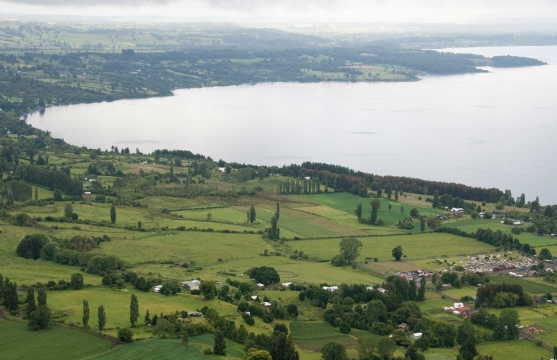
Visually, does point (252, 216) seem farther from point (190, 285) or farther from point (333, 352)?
point (333, 352)

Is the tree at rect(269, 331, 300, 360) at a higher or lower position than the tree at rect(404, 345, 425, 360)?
higher

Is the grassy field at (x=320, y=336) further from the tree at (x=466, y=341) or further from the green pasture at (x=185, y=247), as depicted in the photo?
the green pasture at (x=185, y=247)

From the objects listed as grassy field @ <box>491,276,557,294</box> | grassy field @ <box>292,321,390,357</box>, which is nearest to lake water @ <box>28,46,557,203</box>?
grassy field @ <box>491,276,557,294</box>

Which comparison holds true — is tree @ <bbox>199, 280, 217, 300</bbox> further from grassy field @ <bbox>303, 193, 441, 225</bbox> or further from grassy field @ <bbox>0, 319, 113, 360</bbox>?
grassy field @ <bbox>303, 193, 441, 225</bbox>

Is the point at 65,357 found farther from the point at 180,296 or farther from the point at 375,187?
the point at 375,187

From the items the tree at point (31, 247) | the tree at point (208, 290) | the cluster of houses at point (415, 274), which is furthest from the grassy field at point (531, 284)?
the tree at point (31, 247)

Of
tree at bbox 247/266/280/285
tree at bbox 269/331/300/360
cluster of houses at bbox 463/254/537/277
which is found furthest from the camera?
cluster of houses at bbox 463/254/537/277
